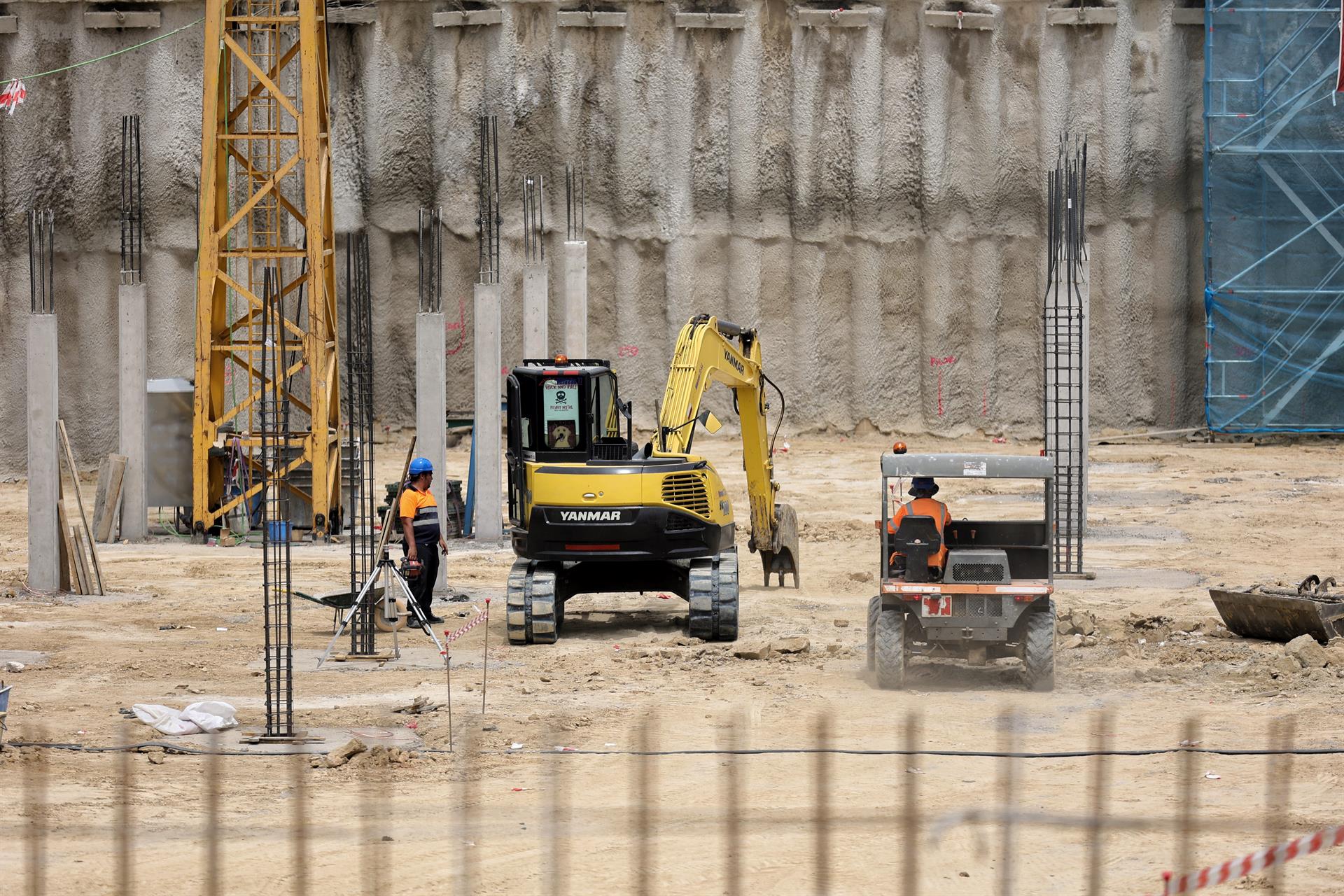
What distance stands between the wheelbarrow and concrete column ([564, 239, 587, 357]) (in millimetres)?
8565

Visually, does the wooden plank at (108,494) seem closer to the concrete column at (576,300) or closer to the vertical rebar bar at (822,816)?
the concrete column at (576,300)

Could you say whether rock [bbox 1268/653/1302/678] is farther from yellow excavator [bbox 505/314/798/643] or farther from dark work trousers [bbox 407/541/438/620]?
dark work trousers [bbox 407/541/438/620]

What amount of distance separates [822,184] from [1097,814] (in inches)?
1174

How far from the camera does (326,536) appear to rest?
24516mm

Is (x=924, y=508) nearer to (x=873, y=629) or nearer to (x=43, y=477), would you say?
(x=873, y=629)

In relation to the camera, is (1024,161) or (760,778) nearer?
(760,778)

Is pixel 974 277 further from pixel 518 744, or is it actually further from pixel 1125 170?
pixel 518 744

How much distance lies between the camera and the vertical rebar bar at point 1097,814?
8286 mm

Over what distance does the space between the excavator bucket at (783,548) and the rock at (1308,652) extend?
5761 mm

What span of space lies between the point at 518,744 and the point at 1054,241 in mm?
11627

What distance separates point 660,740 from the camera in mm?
11930

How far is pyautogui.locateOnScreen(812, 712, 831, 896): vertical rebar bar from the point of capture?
7.43 m

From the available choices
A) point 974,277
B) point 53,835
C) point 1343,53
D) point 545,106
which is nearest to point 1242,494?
point 1343,53

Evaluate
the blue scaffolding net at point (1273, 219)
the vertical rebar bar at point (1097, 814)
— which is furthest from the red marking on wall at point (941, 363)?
the vertical rebar bar at point (1097, 814)
